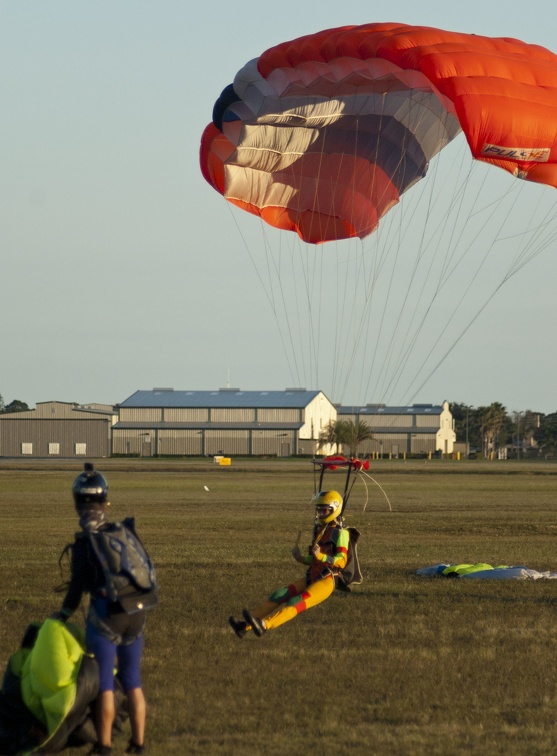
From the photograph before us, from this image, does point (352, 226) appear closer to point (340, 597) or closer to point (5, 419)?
point (340, 597)

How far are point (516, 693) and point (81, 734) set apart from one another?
3.30 m

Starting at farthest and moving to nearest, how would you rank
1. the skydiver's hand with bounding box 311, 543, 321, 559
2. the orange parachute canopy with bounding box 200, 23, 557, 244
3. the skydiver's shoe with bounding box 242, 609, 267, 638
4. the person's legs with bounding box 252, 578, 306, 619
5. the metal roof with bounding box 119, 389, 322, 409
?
the metal roof with bounding box 119, 389, 322, 409, the orange parachute canopy with bounding box 200, 23, 557, 244, the skydiver's hand with bounding box 311, 543, 321, 559, the person's legs with bounding box 252, 578, 306, 619, the skydiver's shoe with bounding box 242, 609, 267, 638

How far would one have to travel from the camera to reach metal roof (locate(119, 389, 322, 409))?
105750mm

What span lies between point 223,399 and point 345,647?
98600mm

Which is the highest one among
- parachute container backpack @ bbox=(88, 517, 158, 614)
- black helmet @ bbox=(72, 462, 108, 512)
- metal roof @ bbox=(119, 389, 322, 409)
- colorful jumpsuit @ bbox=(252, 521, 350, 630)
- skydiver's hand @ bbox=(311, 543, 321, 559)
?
metal roof @ bbox=(119, 389, 322, 409)

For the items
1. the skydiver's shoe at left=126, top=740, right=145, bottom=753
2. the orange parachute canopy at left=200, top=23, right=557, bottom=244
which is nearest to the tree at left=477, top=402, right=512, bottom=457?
the orange parachute canopy at left=200, top=23, right=557, bottom=244

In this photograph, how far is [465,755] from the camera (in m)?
6.07

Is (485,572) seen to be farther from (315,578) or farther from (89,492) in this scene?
(89,492)

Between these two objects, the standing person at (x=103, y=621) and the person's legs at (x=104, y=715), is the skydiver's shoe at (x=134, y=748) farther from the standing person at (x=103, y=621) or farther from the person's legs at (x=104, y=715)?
the person's legs at (x=104, y=715)

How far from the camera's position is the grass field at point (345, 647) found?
21.6ft

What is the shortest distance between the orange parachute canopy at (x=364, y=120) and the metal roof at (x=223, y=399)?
88.5 m

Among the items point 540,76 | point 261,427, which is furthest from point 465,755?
point 261,427

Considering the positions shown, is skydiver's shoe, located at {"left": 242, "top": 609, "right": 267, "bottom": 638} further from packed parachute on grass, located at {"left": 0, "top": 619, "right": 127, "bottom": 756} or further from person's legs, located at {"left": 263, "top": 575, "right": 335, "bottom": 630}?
packed parachute on grass, located at {"left": 0, "top": 619, "right": 127, "bottom": 756}

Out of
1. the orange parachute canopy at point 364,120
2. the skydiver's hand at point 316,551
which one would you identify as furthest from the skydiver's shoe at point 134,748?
the orange parachute canopy at point 364,120
